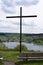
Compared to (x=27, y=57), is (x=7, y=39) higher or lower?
higher

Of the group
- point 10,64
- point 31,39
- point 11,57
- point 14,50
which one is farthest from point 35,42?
point 10,64

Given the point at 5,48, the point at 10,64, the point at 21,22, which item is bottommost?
the point at 10,64

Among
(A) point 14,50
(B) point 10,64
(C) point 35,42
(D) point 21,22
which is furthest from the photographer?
(C) point 35,42

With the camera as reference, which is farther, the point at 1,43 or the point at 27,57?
the point at 1,43

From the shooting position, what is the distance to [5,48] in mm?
10695

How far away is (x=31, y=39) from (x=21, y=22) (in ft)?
8.42

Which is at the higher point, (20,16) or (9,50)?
(20,16)

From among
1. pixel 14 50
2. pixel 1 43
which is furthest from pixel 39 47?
pixel 1 43

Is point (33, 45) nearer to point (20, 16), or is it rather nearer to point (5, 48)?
point (5, 48)

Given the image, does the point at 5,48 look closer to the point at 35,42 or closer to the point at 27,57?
the point at 35,42

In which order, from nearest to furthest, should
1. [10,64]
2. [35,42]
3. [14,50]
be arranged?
[10,64], [14,50], [35,42]

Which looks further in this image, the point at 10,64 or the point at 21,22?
the point at 21,22

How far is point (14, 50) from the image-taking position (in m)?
10.4

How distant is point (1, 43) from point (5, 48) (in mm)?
424
